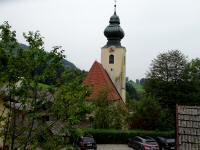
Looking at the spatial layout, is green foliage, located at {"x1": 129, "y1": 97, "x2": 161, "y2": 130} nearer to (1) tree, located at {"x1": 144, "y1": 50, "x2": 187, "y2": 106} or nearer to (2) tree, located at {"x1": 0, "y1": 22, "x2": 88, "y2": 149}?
(1) tree, located at {"x1": 144, "y1": 50, "x2": 187, "y2": 106}

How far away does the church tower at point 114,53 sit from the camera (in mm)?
74750

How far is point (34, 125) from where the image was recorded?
14.0 metres

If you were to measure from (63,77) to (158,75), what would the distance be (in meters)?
52.3

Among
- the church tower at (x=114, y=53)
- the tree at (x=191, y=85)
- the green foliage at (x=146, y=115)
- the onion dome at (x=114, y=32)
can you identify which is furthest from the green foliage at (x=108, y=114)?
the church tower at (x=114, y=53)

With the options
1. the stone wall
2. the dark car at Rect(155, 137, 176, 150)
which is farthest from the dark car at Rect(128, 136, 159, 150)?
the stone wall

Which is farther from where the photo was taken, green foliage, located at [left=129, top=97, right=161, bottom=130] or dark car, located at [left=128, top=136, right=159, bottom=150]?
green foliage, located at [left=129, top=97, right=161, bottom=130]

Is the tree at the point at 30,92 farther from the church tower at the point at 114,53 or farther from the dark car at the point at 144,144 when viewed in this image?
the church tower at the point at 114,53

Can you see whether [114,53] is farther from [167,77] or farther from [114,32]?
[167,77]

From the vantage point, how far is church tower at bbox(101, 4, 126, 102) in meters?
74.8

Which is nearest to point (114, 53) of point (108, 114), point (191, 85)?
point (191, 85)

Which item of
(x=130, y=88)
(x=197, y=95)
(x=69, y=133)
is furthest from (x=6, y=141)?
(x=130, y=88)

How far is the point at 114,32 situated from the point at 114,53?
3.54 m

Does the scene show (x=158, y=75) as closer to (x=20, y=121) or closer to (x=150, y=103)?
(x=150, y=103)

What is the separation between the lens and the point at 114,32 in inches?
2923
